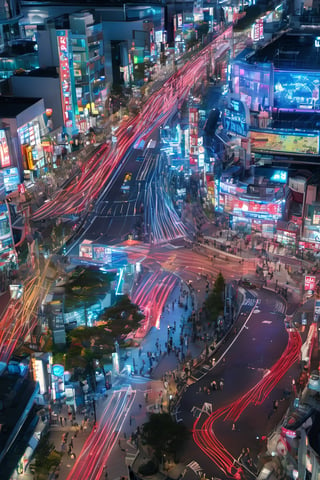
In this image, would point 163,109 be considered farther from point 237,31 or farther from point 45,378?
point 45,378

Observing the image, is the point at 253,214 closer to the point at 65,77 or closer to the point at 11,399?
the point at 11,399

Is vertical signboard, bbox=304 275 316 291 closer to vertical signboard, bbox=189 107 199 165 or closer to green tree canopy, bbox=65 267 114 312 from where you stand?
→ green tree canopy, bbox=65 267 114 312

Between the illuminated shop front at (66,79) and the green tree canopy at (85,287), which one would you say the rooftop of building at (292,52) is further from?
the green tree canopy at (85,287)

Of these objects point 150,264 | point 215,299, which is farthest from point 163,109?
point 215,299

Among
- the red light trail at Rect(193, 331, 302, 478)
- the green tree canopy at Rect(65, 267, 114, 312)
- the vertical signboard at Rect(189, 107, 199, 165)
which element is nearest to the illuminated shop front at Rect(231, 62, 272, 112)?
the vertical signboard at Rect(189, 107, 199, 165)

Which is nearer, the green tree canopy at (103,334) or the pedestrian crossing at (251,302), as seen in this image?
the green tree canopy at (103,334)

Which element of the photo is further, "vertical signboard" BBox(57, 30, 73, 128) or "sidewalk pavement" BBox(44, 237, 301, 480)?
"vertical signboard" BBox(57, 30, 73, 128)

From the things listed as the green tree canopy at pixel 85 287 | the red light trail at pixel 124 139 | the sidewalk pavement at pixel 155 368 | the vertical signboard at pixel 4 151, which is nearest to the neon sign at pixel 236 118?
the red light trail at pixel 124 139
